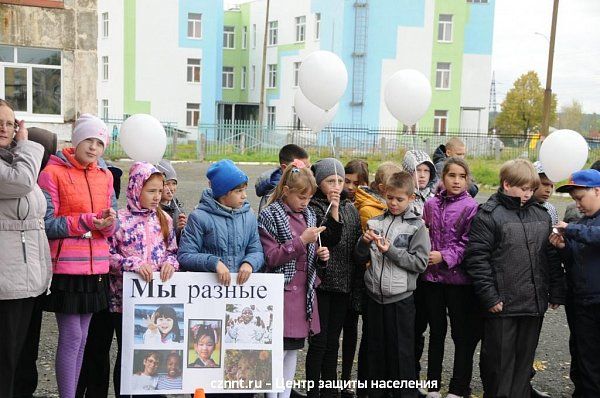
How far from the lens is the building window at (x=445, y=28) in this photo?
139 feet

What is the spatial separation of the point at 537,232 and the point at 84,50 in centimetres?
1509

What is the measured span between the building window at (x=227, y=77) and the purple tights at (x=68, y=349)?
157 feet

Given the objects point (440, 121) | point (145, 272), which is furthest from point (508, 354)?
point (440, 121)

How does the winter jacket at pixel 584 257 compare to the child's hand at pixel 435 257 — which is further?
the child's hand at pixel 435 257

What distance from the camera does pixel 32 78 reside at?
58.9ft

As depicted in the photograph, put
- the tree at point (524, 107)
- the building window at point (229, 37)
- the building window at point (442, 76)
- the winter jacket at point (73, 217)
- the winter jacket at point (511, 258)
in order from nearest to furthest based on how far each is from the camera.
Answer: the winter jacket at point (73, 217)
the winter jacket at point (511, 258)
the building window at point (442, 76)
the building window at point (229, 37)
the tree at point (524, 107)

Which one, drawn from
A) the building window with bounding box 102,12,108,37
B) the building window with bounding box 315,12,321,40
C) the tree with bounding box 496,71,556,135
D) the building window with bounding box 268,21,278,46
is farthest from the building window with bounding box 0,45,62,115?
the tree with bounding box 496,71,556,135

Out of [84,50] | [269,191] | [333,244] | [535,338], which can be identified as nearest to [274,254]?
[333,244]

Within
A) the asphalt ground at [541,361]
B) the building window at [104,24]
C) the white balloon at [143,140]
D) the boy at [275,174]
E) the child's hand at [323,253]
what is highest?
the building window at [104,24]

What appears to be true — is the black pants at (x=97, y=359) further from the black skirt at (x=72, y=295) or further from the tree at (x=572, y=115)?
the tree at (x=572, y=115)

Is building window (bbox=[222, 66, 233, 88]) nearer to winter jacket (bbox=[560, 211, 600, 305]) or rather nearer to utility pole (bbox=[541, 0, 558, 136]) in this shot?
utility pole (bbox=[541, 0, 558, 136])

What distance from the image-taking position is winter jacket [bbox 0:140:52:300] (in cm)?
396

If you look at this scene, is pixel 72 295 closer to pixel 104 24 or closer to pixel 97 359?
pixel 97 359

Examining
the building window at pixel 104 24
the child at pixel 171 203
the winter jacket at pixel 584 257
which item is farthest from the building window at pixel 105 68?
the winter jacket at pixel 584 257
